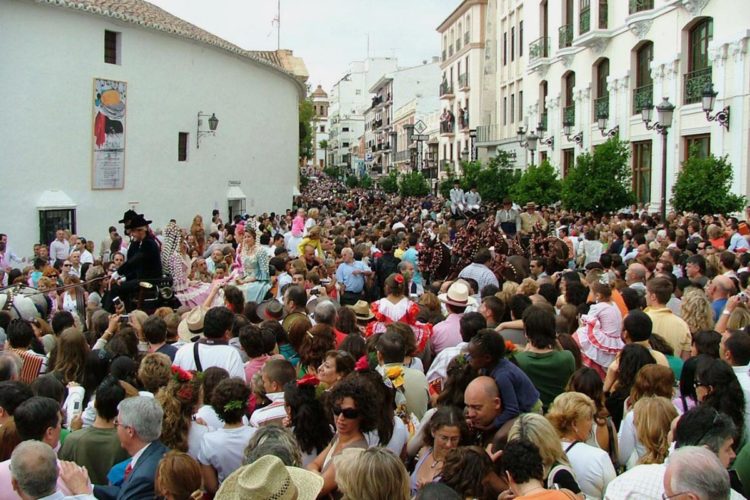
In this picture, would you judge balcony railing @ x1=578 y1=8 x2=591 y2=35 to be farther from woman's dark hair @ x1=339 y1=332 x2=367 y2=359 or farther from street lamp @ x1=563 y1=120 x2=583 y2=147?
woman's dark hair @ x1=339 y1=332 x2=367 y2=359

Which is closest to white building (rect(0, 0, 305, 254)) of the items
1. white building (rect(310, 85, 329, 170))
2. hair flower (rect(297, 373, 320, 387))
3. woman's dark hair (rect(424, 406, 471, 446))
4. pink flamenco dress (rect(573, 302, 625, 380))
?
pink flamenco dress (rect(573, 302, 625, 380))

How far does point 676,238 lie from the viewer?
498 inches

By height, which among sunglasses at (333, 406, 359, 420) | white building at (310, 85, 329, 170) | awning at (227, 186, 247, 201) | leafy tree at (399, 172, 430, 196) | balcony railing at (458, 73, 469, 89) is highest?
white building at (310, 85, 329, 170)

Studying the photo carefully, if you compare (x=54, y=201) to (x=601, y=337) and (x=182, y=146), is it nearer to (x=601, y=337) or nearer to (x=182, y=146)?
(x=182, y=146)

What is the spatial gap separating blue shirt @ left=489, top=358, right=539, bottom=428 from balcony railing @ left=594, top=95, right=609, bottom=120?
24237mm

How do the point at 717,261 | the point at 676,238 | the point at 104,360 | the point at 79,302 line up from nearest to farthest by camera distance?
the point at 104,360
the point at 717,261
the point at 79,302
the point at 676,238

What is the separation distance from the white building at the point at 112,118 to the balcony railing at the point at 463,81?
2372cm

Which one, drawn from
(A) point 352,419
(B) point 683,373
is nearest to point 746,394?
(B) point 683,373

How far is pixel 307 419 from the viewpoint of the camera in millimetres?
4887

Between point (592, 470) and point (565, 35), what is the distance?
2971 cm

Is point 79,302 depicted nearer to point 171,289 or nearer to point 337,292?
point 171,289

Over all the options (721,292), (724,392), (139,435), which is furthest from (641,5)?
(139,435)

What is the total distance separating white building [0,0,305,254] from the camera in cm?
2055

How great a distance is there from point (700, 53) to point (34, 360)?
2036 centimetres
